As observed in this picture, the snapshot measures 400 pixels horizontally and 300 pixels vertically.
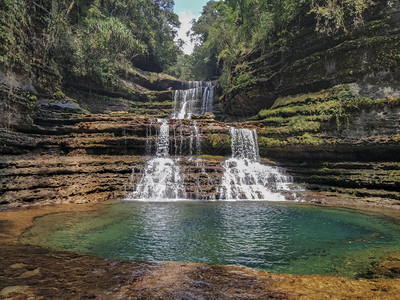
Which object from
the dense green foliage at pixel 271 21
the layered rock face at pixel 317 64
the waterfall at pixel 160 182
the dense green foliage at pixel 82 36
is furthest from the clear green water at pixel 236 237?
the dense green foliage at pixel 271 21

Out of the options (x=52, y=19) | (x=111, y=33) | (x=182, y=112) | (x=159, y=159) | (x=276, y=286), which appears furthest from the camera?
(x=182, y=112)

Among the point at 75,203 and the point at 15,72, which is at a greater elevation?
the point at 15,72

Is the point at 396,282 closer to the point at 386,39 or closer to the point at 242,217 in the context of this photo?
the point at 242,217

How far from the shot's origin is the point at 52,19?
16.2 metres

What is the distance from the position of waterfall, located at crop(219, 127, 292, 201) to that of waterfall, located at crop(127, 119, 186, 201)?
2.41 m

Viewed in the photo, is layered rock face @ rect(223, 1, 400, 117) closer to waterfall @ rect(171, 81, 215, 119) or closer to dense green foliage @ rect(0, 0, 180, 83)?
waterfall @ rect(171, 81, 215, 119)

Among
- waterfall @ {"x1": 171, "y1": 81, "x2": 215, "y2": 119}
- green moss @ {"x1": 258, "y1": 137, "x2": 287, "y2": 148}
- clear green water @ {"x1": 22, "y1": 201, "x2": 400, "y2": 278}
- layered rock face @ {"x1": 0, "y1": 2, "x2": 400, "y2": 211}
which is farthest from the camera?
waterfall @ {"x1": 171, "y1": 81, "x2": 215, "y2": 119}

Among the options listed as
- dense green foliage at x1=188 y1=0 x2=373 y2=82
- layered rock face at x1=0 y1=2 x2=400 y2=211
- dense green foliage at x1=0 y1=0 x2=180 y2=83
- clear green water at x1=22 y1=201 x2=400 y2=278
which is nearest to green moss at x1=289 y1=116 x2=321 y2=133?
layered rock face at x1=0 y1=2 x2=400 y2=211

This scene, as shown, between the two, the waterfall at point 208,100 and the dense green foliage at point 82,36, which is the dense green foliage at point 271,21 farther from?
the dense green foliage at point 82,36

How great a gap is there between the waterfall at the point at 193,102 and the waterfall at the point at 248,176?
972 centimetres

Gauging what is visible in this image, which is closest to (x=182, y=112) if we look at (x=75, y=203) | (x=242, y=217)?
(x=75, y=203)

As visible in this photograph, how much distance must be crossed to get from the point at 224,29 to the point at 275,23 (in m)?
8.58

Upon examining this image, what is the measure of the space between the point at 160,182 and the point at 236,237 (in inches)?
300

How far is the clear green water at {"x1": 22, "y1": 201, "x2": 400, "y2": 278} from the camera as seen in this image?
4445 mm
